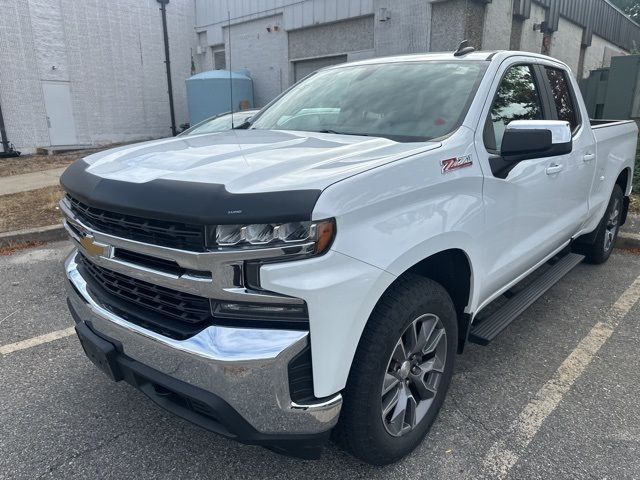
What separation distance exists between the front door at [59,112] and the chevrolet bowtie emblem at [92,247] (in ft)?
50.3

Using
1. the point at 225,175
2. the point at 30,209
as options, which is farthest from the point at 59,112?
the point at 225,175

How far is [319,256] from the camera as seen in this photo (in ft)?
5.66

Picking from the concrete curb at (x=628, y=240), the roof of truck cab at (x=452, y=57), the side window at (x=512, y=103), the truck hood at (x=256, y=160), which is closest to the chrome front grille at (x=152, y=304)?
the truck hood at (x=256, y=160)

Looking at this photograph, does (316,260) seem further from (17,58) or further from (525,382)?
(17,58)

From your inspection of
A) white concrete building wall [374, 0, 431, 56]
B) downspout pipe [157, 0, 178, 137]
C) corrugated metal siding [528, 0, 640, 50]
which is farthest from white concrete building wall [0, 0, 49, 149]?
corrugated metal siding [528, 0, 640, 50]

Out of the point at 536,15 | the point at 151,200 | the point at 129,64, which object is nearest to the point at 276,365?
the point at 151,200

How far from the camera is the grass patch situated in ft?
20.9

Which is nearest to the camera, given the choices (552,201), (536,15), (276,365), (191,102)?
(276,365)

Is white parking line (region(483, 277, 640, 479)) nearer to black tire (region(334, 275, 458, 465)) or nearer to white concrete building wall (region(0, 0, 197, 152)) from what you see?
black tire (region(334, 275, 458, 465))

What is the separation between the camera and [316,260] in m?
1.71

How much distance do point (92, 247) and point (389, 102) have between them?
1.80m

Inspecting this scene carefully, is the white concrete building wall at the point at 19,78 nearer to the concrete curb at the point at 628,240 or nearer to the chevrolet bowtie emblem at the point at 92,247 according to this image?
the chevrolet bowtie emblem at the point at 92,247

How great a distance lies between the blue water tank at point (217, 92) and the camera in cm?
1510

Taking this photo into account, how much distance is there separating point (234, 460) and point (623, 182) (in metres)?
4.81
